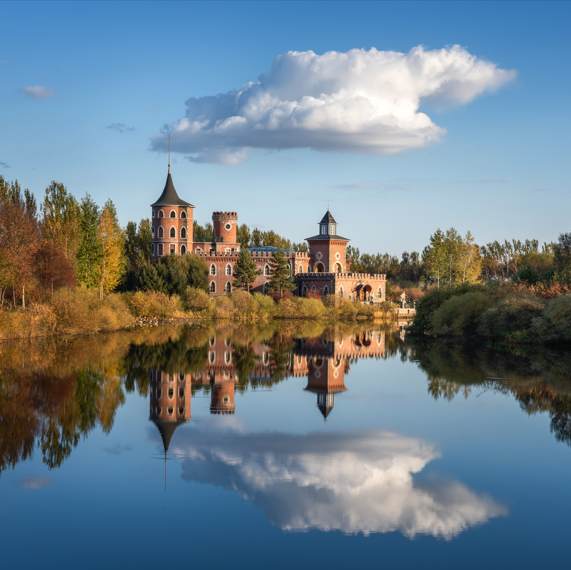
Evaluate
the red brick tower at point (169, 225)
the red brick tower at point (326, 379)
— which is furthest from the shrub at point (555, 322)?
the red brick tower at point (169, 225)

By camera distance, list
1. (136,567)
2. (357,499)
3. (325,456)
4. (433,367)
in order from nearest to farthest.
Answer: (136,567), (357,499), (325,456), (433,367)

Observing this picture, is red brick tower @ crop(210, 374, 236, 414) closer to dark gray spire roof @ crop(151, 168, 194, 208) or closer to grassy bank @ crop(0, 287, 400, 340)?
Answer: grassy bank @ crop(0, 287, 400, 340)

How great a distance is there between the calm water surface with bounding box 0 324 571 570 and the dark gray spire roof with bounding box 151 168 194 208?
133ft

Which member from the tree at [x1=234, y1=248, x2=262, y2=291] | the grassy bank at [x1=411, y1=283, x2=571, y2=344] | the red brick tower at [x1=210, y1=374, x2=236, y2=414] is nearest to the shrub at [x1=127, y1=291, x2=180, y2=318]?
the tree at [x1=234, y1=248, x2=262, y2=291]

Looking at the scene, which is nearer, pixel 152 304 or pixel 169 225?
pixel 152 304

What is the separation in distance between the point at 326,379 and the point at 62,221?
2425cm

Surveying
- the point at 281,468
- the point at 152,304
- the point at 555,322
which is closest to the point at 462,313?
the point at 555,322

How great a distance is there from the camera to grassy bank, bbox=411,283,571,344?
24.4 meters

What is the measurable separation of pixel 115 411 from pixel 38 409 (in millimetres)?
1518

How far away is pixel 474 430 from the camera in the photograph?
11.6m

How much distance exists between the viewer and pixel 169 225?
58.2 m

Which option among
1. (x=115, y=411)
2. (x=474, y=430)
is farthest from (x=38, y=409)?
(x=474, y=430)

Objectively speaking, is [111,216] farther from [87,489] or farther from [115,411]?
[87,489]

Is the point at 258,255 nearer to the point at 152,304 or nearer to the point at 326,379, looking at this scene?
the point at 152,304
